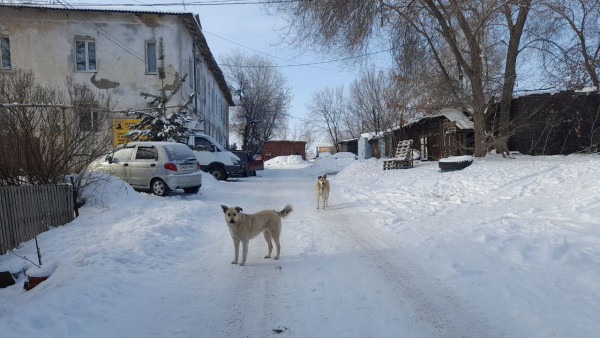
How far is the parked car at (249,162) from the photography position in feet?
71.2

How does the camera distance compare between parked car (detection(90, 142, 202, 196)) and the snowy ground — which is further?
parked car (detection(90, 142, 202, 196))

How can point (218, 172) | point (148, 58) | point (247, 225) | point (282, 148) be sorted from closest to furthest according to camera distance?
point (247, 225), point (218, 172), point (148, 58), point (282, 148)

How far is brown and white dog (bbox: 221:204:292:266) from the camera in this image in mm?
5270

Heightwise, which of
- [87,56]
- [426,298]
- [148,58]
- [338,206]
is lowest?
[426,298]

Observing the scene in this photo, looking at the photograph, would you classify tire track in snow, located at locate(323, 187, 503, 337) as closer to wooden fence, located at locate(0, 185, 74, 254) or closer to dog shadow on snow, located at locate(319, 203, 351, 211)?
dog shadow on snow, located at locate(319, 203, 351, 211)

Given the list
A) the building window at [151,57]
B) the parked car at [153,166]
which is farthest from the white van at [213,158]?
the building window at [151,57]

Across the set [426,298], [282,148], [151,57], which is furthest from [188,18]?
[282,148]

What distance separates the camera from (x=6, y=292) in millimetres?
4848

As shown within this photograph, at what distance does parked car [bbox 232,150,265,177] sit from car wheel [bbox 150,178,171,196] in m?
9.90

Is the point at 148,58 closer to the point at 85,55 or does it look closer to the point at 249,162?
the point at 85,55

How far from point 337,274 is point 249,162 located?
1871cm

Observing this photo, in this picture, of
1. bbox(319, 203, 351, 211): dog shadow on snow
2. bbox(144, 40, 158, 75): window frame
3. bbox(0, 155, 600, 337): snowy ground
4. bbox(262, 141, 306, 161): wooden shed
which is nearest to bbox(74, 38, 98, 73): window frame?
bbox(144, 40, 158, 75): window frame

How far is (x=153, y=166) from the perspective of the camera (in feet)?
36.4

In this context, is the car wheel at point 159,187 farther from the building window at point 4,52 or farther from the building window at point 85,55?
the building window at point 4,52
